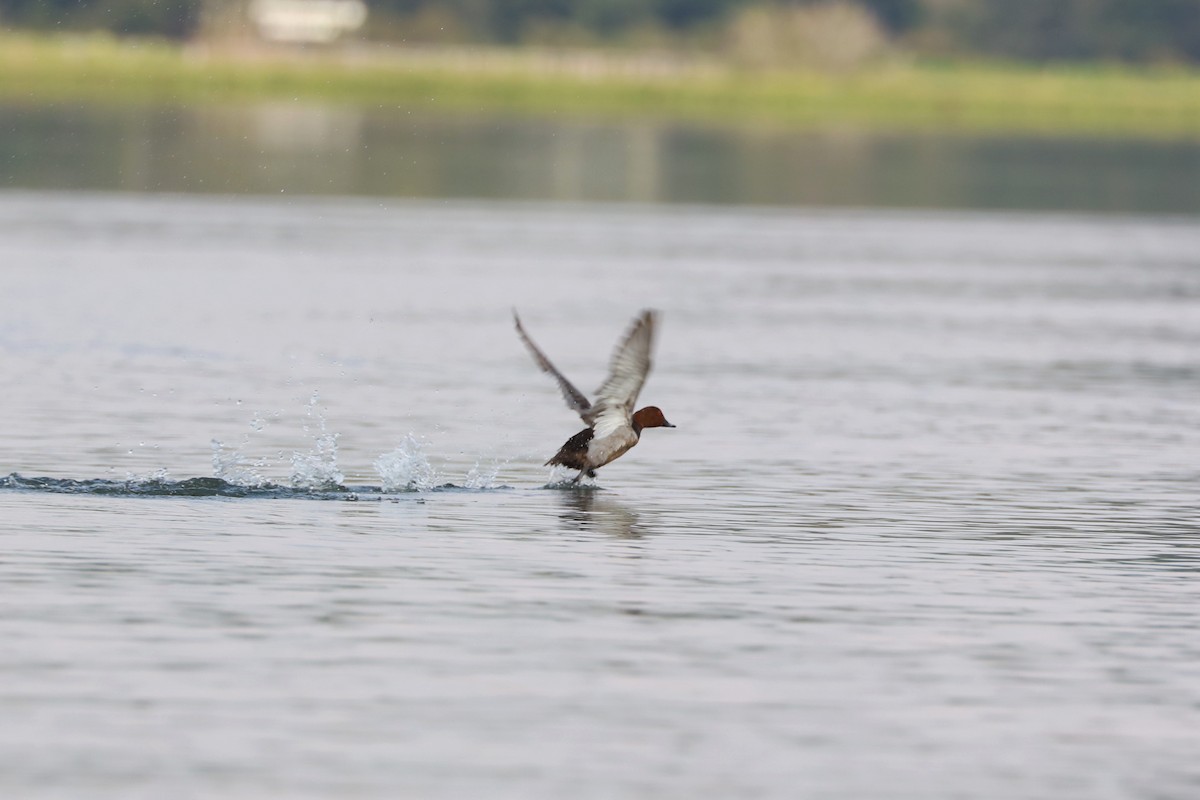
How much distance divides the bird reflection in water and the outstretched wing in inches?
19.8

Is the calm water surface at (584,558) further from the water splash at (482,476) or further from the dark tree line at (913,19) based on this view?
the dark tree line at (913,19)

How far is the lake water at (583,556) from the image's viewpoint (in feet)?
35.7

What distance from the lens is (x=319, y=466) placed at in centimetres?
1848

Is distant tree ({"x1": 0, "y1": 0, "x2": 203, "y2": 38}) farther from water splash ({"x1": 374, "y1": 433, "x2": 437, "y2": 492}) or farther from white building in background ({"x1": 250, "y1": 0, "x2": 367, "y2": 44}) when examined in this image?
water splash ({"x1": 374, "y1": 433, "x2": 437, "y2": 492})

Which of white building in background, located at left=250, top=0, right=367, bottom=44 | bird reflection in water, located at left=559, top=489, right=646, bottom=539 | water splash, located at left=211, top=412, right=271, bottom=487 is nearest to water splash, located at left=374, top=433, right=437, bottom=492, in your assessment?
water splash, located at left=211, top=412, right=271, bottom=487

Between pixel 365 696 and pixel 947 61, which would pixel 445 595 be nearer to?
pixel 365 696

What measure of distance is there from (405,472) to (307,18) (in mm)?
146346

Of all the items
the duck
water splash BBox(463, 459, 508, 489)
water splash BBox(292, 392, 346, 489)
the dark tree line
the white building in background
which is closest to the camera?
the duck

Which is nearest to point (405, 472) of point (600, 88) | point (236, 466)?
point (236, 466)

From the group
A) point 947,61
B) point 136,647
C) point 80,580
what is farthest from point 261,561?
point 947,61

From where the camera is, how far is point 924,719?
11.5m

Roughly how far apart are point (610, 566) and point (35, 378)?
36.6 feet

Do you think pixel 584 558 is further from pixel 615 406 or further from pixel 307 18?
pixel 307 18

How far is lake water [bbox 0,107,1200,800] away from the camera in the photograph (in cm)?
1088
